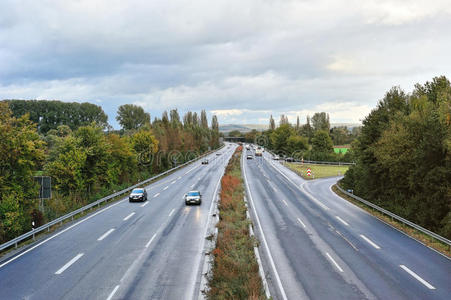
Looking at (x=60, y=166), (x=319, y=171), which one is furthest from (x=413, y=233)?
(x=319, y=171)

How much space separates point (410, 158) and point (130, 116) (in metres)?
120

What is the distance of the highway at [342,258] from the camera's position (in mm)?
12047

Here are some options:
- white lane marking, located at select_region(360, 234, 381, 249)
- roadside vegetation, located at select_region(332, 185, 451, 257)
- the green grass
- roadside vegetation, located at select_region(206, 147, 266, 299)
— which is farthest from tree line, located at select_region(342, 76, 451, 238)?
the green grass

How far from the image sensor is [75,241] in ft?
61.2

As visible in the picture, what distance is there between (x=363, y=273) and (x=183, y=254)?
8.46 m

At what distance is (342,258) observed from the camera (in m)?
15.5

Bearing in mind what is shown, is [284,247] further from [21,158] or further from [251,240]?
[21,158]

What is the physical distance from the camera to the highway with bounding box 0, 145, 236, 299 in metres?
12.1

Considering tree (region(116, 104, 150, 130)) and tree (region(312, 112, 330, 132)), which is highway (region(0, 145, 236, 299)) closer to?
tree (region(116, 104, 150, 130))

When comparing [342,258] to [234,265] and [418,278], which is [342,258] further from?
[234,265]

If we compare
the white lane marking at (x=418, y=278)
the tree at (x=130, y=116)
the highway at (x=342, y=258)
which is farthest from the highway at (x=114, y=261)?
the tree at (x=130, y=116)

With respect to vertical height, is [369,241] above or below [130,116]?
below

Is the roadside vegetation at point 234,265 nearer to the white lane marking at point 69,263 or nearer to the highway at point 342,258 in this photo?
the highway at point 342,258

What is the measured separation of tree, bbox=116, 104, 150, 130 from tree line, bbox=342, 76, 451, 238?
351ft
